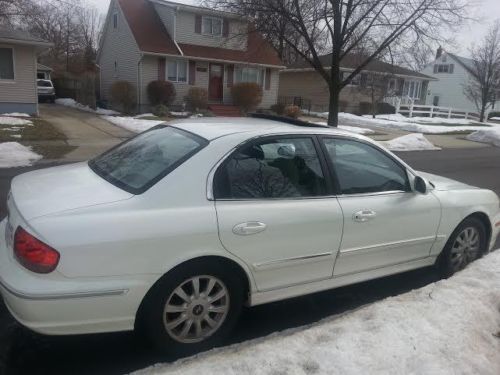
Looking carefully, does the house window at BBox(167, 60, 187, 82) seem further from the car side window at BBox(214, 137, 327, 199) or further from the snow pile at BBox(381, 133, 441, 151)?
the car side window at BBox(214, 137, 327, 199)

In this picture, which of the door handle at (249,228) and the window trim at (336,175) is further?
the window trim at (336,175)

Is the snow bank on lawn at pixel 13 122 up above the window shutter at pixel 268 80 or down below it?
below

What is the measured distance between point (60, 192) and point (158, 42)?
80.0ft

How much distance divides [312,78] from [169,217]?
3582 centimetres

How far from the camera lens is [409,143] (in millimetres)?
16922

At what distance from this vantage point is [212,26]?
89.6 feet

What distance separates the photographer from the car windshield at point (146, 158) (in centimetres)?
312

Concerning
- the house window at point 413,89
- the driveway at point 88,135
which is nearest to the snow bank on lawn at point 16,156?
the driveway at point 88,135

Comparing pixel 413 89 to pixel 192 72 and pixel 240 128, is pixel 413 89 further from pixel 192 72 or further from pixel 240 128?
pixel 240 128

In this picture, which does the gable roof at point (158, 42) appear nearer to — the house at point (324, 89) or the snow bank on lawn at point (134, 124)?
the snow bank on lawn at point (134, 124)

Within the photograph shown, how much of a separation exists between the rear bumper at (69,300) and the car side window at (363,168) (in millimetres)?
1743

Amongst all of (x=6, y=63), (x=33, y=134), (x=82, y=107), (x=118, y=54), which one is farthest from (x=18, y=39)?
(x=82, y=107)

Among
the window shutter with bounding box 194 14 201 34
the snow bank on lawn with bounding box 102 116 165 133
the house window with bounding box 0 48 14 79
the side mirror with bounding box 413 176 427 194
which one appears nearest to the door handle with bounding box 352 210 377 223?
the side mirror with bounding box 413 176 427 194

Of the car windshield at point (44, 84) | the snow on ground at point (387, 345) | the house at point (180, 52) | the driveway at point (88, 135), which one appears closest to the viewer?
the snow on ground at point (387, 345)
